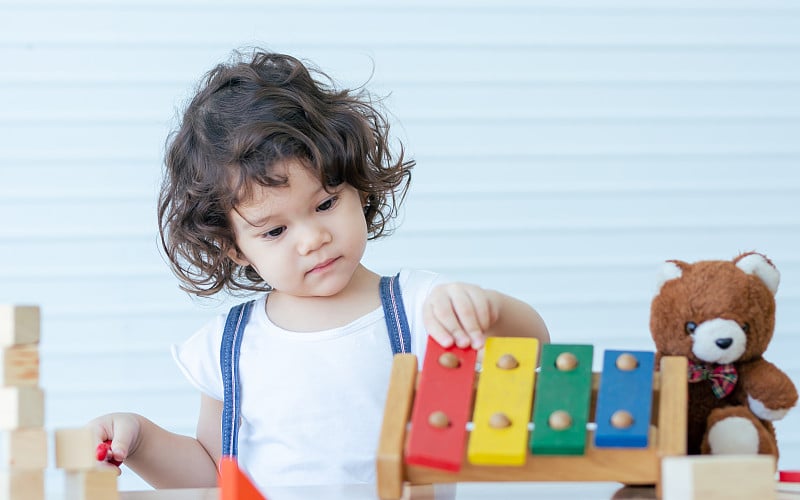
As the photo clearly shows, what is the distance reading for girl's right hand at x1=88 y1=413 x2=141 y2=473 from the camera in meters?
1.25

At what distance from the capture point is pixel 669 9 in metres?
2.89

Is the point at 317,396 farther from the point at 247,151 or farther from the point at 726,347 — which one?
the point at 726,347

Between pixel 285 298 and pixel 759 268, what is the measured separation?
2.25 feet

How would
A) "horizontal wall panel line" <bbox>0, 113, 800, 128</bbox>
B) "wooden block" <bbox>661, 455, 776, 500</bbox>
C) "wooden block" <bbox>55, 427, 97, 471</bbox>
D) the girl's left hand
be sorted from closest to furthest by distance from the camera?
"wooden block" <bbox>661, 455, 776, 500</bbox> < "wooden block" <bbox>55, 427, 97, 471</bbox> < the girl's left hand < "horizontal wall panel line" <bbox>0, 113, 800, 128</bbox>

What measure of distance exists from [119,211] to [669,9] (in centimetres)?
158

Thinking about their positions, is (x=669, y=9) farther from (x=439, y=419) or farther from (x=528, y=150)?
(x=439, y=419)

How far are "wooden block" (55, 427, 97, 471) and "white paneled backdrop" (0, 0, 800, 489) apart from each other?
1.91 m

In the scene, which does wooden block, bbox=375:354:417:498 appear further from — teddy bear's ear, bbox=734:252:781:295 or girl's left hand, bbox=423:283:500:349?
teddy bear's ear, bbox=734:252:781:295

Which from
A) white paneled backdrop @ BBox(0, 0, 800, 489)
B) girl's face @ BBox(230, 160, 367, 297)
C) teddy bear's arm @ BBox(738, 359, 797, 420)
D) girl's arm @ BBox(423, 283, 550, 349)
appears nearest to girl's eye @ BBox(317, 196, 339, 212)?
girl's face @ BBox(230, 160, 367, 297)

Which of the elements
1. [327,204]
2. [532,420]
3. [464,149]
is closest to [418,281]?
[327,204]

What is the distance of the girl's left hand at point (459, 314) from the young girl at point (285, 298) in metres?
0.11

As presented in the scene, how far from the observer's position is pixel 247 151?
133cm

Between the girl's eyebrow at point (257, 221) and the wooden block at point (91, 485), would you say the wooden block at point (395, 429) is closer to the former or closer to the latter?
the wooden block at point (91, 485)

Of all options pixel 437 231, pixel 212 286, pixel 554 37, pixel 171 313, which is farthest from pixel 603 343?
pixel 212 286
